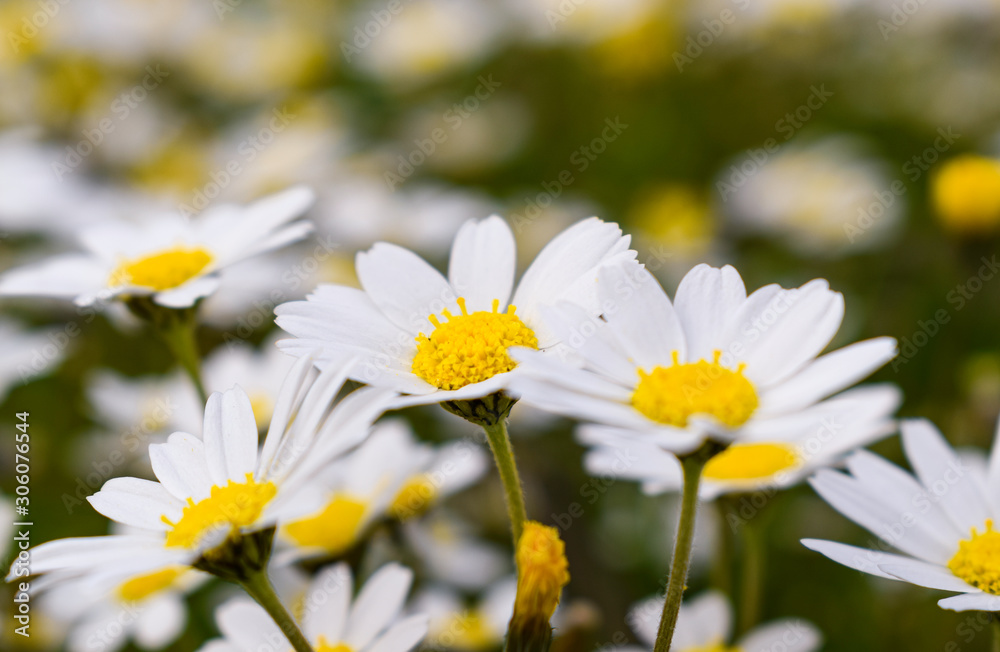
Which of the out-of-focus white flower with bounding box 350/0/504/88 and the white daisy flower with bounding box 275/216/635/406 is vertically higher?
the out-of-focus white flower with bounding box 350/0/504/88

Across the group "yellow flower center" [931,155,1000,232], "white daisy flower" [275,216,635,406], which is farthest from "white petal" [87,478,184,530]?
"yellow flower center" [931,155,1000,232]

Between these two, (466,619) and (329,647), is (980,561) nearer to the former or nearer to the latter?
(329,647)

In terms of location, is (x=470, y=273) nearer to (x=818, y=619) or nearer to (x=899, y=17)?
(x=818, y=619)

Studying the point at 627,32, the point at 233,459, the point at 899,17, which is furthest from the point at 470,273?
the point at 899,17

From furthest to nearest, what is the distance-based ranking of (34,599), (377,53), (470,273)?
(377,53) → (34,599) → (470,273)

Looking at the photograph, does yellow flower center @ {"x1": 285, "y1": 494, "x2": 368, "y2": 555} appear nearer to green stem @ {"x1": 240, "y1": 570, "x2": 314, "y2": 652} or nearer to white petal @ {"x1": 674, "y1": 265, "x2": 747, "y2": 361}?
green stem @ {"x1": 240, "y1": 570, "x2": 314, "y2": 652}
